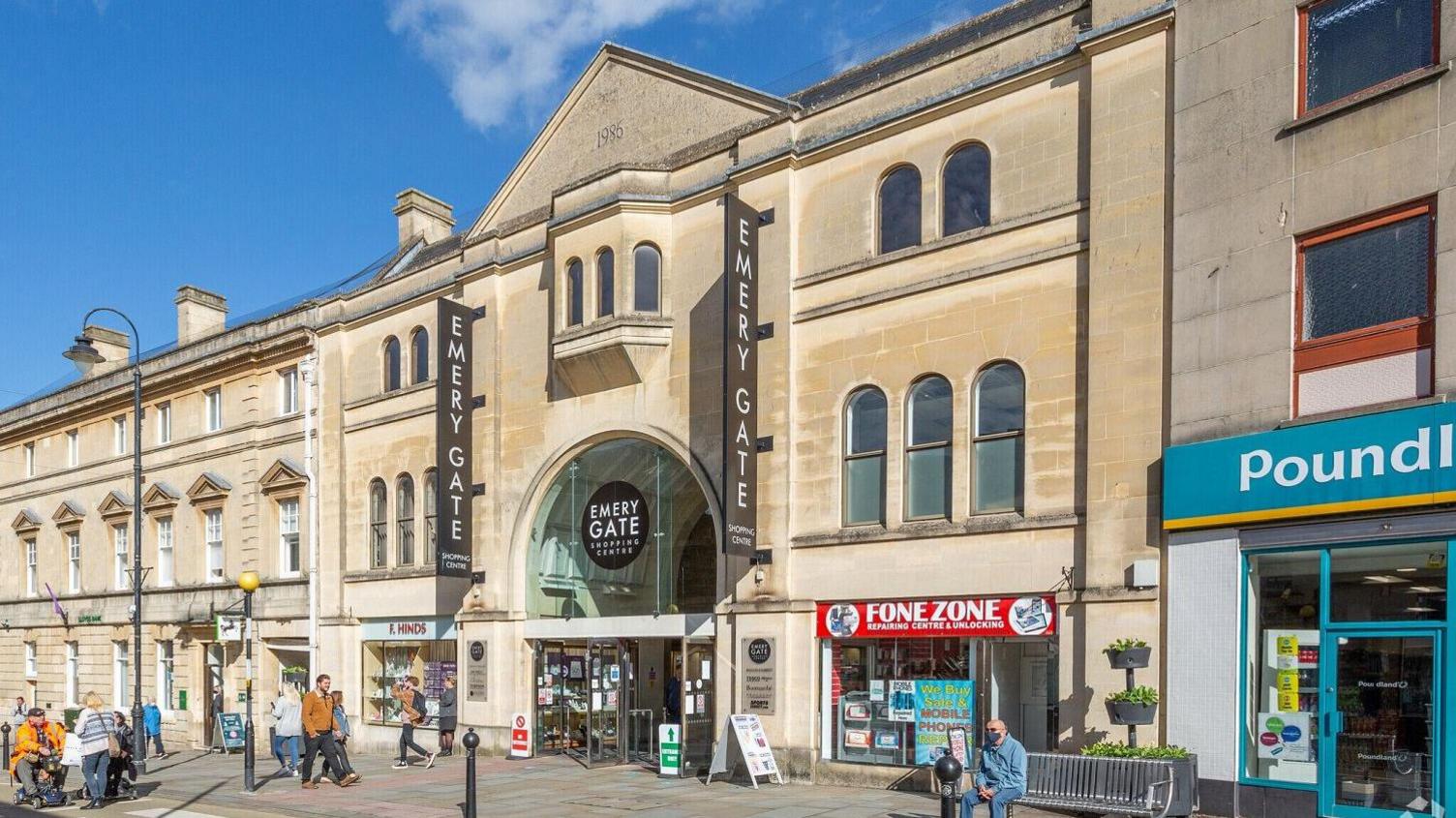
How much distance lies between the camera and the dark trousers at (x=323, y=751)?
736 inches

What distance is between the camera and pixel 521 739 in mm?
21812

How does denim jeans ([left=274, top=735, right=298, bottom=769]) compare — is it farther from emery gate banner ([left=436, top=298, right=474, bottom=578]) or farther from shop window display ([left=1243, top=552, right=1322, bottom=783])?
shop window display ([left=1243, top=552, right=1322, bottom=783])

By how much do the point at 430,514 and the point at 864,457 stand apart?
36.8 feet

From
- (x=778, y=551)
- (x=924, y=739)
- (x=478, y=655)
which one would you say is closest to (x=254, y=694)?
(x=478, y=655)

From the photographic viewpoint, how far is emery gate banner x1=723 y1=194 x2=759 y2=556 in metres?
18.1

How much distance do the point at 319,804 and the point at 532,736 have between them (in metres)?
5.78

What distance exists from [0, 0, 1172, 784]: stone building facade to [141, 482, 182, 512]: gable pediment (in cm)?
534

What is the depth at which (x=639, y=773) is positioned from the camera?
19.4 meters

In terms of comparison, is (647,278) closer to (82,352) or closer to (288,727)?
(288,727)

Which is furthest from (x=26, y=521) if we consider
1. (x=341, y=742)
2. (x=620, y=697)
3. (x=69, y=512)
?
(x=620, y=697)

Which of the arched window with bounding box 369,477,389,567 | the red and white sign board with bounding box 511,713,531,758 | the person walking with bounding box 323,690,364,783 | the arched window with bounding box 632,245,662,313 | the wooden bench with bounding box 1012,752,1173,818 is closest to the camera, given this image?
the wooden bench with bounding box 1012,752,1173,818

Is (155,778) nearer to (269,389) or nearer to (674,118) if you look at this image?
(269,389)

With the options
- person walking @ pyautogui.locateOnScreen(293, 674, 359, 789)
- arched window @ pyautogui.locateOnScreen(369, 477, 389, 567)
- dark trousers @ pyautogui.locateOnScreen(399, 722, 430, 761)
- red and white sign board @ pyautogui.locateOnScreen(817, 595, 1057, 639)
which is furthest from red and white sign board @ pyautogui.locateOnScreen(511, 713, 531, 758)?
red and white sign board @ pyautogui.locateOnScreen(817, 595, 1057, 639)

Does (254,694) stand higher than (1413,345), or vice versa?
(1413,345)
